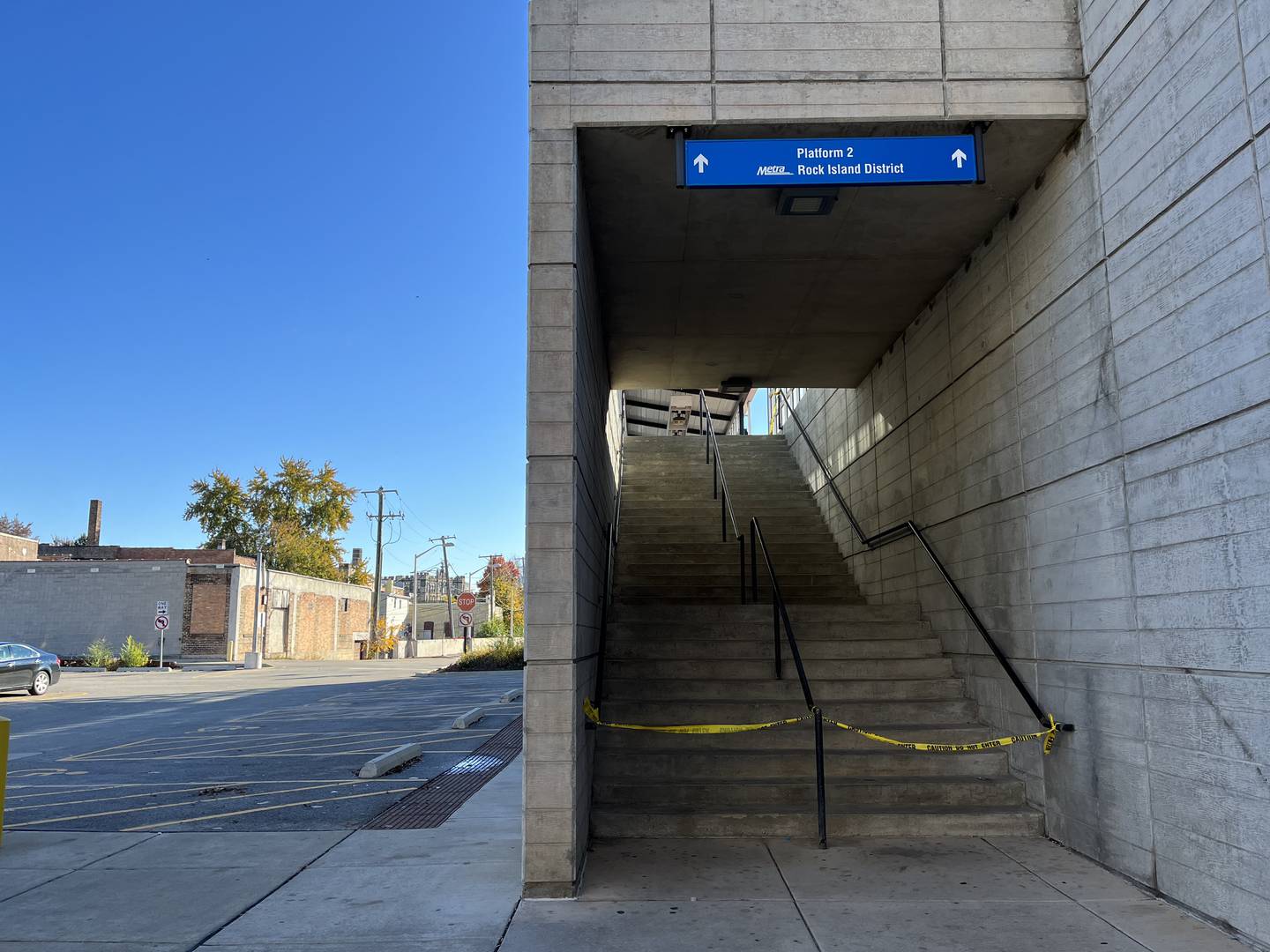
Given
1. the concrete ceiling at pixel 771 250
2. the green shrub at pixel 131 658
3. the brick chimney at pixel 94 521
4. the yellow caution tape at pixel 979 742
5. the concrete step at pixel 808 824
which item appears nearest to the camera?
the yellow caution tape at pixel 979 742

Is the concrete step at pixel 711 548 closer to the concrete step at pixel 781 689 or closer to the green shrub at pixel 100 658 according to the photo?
the concrete step at pixel 781 689

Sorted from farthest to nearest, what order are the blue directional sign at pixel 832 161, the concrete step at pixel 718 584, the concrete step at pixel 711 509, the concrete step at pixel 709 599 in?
the concrete step at pixel 711 509, the concrete step at pixel 718 584, the concrete step at pixel 709 599, the blue directional sign at pixel 832 161

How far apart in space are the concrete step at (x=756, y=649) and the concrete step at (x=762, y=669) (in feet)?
0.34

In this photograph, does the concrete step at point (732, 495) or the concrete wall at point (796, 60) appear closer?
the concrete wall at point (796, 60)

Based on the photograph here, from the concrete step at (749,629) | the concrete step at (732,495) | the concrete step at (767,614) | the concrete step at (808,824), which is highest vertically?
the concrete step at (732,495)

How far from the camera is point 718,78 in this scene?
243 inches

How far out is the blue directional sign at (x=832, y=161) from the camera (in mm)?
6082

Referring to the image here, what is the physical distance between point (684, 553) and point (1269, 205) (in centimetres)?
987

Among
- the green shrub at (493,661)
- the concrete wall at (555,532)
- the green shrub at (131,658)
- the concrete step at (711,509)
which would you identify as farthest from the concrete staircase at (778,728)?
the green shrub at (131,658)

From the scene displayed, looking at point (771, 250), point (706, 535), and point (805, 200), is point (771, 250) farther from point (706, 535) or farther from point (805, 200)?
point (706, 535)

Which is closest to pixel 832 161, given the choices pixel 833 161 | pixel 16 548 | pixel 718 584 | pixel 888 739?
pixel 833 161

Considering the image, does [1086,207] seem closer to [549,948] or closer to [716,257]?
[716,257]

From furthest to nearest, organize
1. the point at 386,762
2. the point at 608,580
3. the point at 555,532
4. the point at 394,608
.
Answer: the point at 394,608 → the point at 608,580 → the point at 386,762 → the point at 555,532

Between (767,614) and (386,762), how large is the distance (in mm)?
4256
